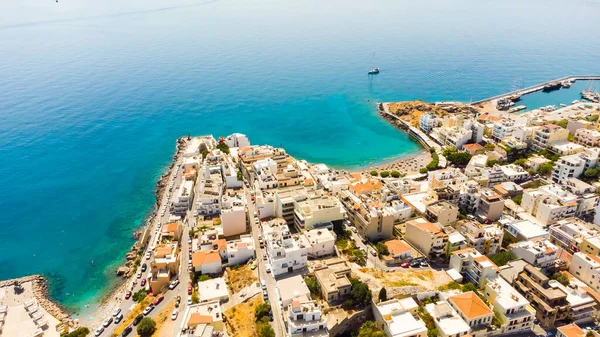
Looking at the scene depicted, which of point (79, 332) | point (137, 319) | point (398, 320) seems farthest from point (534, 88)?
point (79, 332)

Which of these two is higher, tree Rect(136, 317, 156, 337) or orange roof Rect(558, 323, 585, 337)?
tree Rect(136, 317, 156, 337)

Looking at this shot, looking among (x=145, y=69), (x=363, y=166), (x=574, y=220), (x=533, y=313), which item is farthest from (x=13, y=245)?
(x=145, y=69)

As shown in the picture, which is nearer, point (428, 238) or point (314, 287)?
point (314, 287)

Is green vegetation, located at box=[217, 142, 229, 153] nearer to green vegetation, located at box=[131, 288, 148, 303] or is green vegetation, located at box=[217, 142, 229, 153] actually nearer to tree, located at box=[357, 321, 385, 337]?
green vegetation, located at box=[131, 288, 148, 303]

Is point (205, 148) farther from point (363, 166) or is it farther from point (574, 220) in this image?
point (574, 220)

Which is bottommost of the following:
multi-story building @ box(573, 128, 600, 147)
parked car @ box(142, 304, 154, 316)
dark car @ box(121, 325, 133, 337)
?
dark car @ box(121, 325, 133, 337)

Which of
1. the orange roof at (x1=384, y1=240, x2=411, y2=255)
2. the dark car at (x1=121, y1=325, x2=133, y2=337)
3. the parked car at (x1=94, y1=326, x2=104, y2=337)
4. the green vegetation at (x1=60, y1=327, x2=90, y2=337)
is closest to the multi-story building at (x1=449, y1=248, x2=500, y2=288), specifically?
the orange roof at (x1=384, y1=240, x2=411, y2=255)

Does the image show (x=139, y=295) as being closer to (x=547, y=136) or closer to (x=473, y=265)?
(x=473, y=265)
